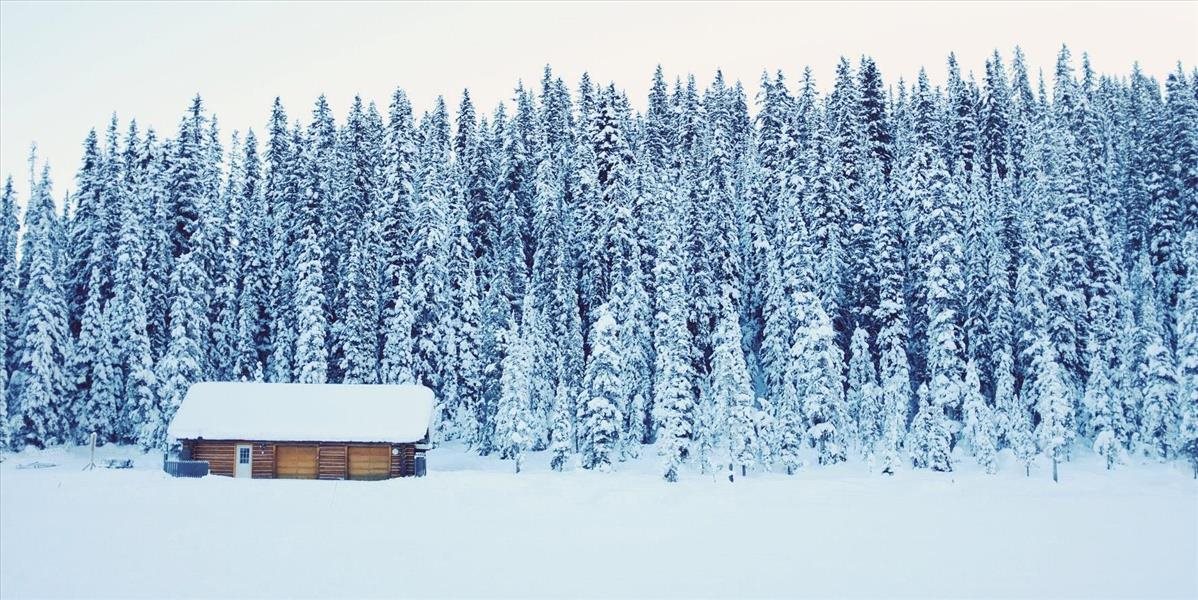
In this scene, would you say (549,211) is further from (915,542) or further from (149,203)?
(915,542)

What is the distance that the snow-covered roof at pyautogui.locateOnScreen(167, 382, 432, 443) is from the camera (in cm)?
3894

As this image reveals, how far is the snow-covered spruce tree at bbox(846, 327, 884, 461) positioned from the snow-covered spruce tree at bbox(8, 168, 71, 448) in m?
44.3

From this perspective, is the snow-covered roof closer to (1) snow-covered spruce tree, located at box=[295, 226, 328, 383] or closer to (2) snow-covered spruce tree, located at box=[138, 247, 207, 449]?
(1) snow-covered spruce tree, located at box=[295, 226, 328, 383]

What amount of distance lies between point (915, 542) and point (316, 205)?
3842cm

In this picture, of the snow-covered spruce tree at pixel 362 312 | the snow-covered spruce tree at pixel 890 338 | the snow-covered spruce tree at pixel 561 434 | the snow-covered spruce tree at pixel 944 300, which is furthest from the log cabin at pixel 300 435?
the snow-covered spruce tree at pixel 944 300

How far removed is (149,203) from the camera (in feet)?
167

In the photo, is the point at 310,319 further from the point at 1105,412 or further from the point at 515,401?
the point at 1105,412

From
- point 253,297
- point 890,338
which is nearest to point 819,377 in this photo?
point 890,338

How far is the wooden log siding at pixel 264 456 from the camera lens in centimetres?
3934

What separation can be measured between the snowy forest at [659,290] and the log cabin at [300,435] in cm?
603

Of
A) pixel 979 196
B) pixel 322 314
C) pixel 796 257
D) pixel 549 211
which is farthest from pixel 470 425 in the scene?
pixel 979 196

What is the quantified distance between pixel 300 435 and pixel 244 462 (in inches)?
125

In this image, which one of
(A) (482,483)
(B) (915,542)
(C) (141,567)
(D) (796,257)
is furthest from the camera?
(D) (796,257)

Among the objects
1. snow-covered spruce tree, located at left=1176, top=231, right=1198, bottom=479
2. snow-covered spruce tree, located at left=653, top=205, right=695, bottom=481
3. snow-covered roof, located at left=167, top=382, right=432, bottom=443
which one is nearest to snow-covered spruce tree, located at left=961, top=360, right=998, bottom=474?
snow-covered spruce tree, located at left=1176, top=231, right=1198, bottom=479
